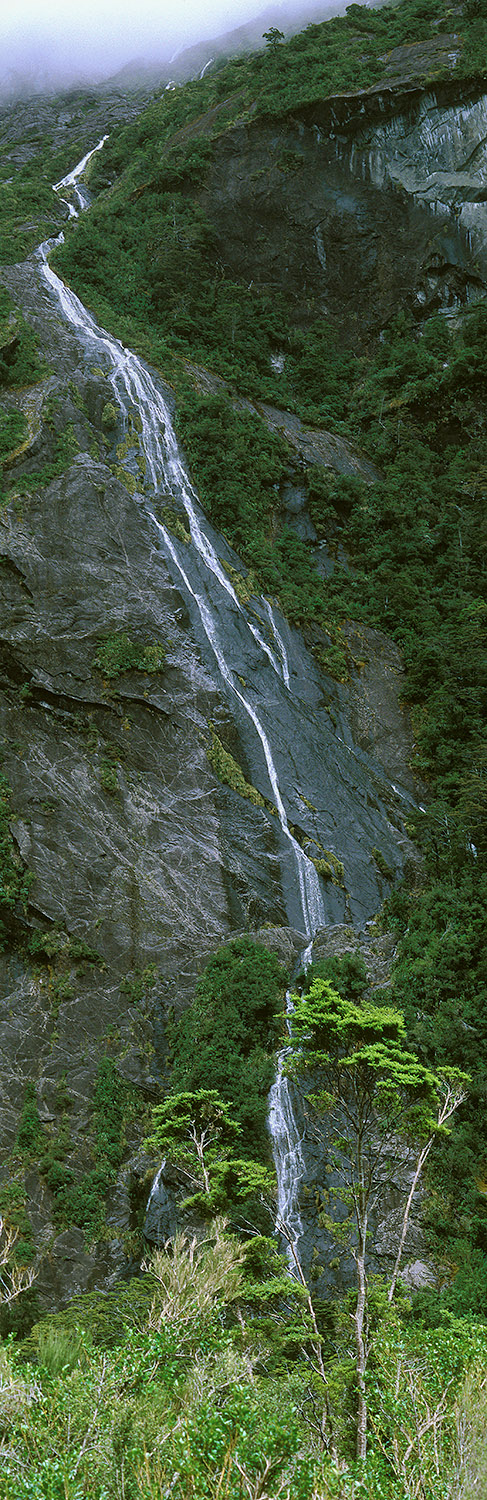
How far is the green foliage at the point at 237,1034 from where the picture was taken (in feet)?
47.8

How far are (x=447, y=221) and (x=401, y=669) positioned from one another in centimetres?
1785

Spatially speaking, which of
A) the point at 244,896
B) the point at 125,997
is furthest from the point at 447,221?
the point at 125,997

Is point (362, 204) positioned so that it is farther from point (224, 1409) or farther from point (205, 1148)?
point (224, 1409)

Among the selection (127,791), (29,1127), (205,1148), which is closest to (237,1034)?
(205,1148)

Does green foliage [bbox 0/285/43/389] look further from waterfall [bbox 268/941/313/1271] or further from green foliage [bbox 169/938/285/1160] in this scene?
waterfall [bbox 268/941/313/1271]

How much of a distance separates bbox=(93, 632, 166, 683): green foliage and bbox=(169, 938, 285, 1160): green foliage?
6303 mm

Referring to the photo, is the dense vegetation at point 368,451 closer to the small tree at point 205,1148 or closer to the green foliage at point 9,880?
the small tree at point 205,1148

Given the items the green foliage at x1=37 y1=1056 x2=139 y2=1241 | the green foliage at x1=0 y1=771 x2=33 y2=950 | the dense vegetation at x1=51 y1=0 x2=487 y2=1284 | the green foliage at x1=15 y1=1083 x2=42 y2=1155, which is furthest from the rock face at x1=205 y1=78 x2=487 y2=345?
the green foliage at x1=15 y1=1083 x2=42 y2=1155

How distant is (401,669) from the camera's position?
24609 mm

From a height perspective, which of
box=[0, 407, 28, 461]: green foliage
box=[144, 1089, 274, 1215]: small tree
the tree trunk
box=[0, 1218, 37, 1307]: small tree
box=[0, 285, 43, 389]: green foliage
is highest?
box=[0, 285, 43, 389]: green foliage

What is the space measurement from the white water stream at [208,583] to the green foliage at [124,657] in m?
1.77

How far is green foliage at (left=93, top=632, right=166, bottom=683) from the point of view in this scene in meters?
19.8

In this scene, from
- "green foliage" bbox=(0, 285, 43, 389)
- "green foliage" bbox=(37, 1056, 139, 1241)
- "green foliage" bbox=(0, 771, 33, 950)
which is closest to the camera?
"green foliage" bbox=(37, 1056, 139, 1241)

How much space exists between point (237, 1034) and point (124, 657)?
27.6ft
